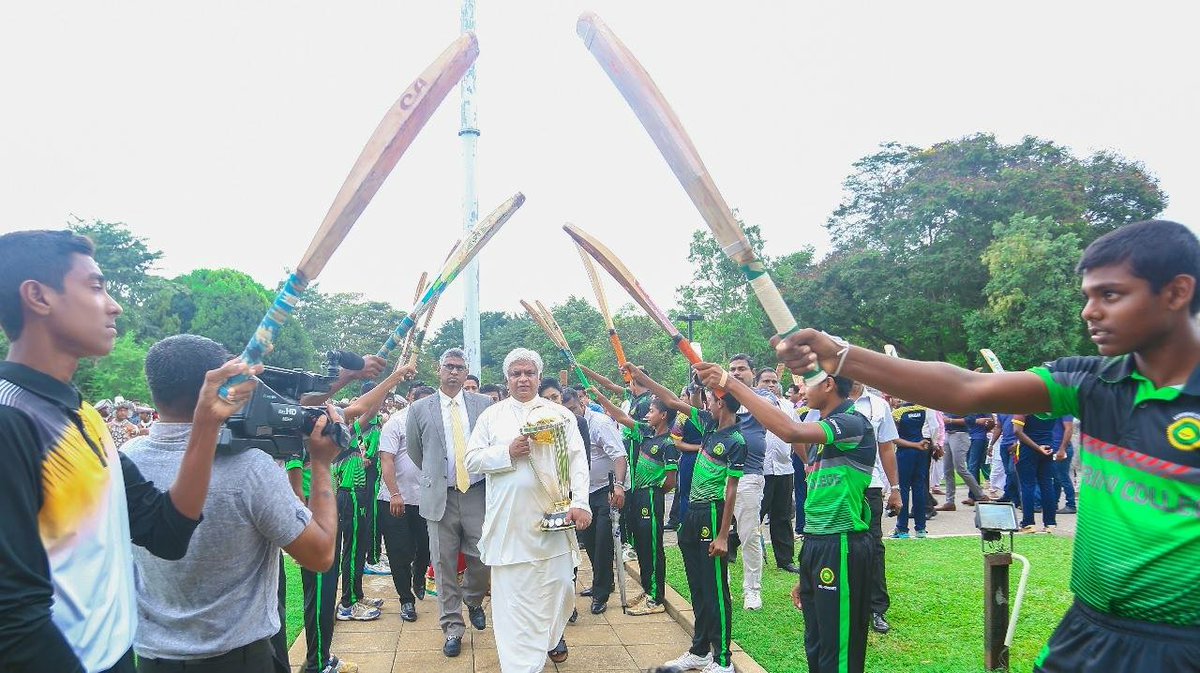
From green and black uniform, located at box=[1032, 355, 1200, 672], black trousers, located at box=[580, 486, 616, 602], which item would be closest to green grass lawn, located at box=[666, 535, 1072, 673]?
black trousers, located at box=[580, 486, 616, 602]

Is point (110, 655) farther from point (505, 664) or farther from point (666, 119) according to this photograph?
point (505, 664)

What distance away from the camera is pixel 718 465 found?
554cm

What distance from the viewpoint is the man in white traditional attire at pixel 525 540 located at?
5.22 metres

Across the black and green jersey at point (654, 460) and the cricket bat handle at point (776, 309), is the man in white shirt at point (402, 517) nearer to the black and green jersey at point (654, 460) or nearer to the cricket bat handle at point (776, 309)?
the black and green jersey at point (654, 460)

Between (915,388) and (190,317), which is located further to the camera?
(190,317)

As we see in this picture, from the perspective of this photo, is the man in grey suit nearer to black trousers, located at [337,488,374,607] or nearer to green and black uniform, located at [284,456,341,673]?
black trousers, located at [337,488,374,607]

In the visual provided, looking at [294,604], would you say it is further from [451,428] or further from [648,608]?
[648,608]

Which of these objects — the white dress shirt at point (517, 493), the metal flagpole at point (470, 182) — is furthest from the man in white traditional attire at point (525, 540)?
the metal flagpole at point (470, 182)

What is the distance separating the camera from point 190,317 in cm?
4819

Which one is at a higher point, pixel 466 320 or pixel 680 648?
pixel 466 320

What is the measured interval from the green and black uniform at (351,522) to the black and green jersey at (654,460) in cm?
269

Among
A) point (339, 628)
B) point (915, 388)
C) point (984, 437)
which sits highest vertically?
point (915, 388)

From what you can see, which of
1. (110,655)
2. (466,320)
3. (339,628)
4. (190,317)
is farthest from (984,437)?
(190,317)

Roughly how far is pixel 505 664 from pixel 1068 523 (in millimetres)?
8946
